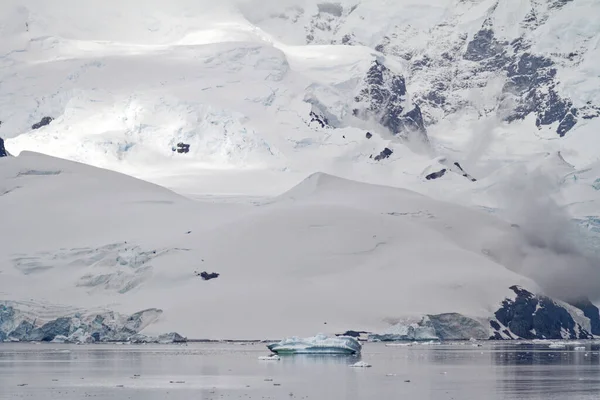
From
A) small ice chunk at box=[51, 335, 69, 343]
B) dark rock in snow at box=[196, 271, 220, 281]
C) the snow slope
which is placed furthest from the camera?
dark rock in snow at box=[196, 271, 220, 281]

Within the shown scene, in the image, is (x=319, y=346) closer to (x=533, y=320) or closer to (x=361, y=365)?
(x=361, y=365)

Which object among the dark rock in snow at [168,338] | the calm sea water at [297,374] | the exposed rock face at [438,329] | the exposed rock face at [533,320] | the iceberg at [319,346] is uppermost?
the exposed rock face at [533,320]

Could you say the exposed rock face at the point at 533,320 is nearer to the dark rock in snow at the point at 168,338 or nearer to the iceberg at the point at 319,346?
the dark rock in snow at the point at 168,338

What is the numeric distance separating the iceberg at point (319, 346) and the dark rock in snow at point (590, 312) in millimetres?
62818

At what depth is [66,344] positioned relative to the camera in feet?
472

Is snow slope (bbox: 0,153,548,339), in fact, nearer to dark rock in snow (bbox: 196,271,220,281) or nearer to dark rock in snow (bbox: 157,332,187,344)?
dark rock in snow (bbox: 196,271,220,281)

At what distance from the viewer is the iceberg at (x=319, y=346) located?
116m

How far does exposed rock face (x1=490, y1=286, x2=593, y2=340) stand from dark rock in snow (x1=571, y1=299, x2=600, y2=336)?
842cm

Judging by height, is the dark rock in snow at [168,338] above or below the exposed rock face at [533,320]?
below

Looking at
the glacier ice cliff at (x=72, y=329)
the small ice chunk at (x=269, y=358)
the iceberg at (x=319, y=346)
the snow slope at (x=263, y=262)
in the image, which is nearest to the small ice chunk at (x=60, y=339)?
the glacier ice cliff at (x=72, y=329)

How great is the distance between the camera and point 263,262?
17162 centimetres

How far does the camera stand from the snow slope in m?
153

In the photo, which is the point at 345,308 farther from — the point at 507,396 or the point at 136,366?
the point at 507,396

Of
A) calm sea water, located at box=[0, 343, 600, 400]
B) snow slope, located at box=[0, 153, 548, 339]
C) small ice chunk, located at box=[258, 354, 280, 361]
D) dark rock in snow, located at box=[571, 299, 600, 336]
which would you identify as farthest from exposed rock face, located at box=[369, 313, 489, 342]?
small ice chunk, located at box=[258, 354, 280, 361]
